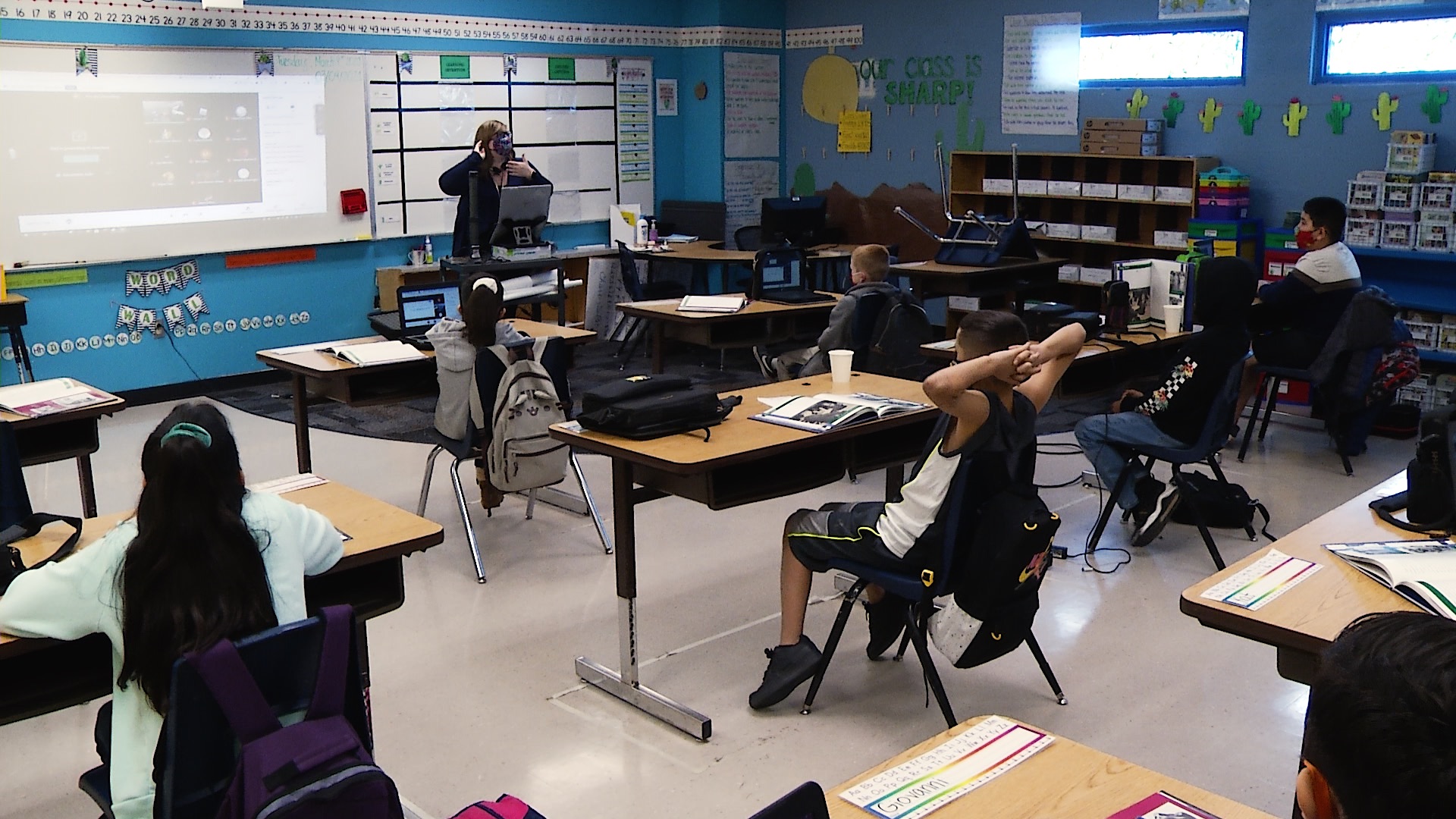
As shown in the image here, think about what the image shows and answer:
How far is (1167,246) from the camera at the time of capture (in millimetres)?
8094

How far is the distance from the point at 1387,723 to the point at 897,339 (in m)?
4.56

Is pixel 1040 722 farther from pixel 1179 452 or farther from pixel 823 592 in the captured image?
pixel 1179 452

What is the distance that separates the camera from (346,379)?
5.00 metres

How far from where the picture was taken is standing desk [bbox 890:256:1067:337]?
759 centimetres

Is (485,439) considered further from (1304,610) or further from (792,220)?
(792,220)

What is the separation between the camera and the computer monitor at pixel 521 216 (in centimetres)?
750

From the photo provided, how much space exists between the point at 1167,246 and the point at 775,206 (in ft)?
8.43

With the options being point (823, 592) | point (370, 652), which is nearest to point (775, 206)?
point (823, 592)

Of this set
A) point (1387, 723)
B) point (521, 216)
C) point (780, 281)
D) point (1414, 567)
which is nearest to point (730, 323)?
point (780, 281)

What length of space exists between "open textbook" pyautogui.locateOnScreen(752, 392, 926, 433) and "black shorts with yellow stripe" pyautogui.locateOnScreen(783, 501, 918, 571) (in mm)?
240

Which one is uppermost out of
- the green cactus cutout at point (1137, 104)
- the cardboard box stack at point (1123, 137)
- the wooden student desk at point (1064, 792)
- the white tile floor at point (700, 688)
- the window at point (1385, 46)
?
the window at point (1385, 46)

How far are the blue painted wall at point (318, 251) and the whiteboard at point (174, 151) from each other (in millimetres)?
108

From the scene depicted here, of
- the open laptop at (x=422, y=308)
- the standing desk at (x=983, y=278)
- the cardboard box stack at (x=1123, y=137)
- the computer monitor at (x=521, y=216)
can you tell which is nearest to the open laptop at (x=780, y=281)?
the standing desk at (x=983, y=278)

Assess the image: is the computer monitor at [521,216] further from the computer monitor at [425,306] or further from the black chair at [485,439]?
the black chair at [485,439]
